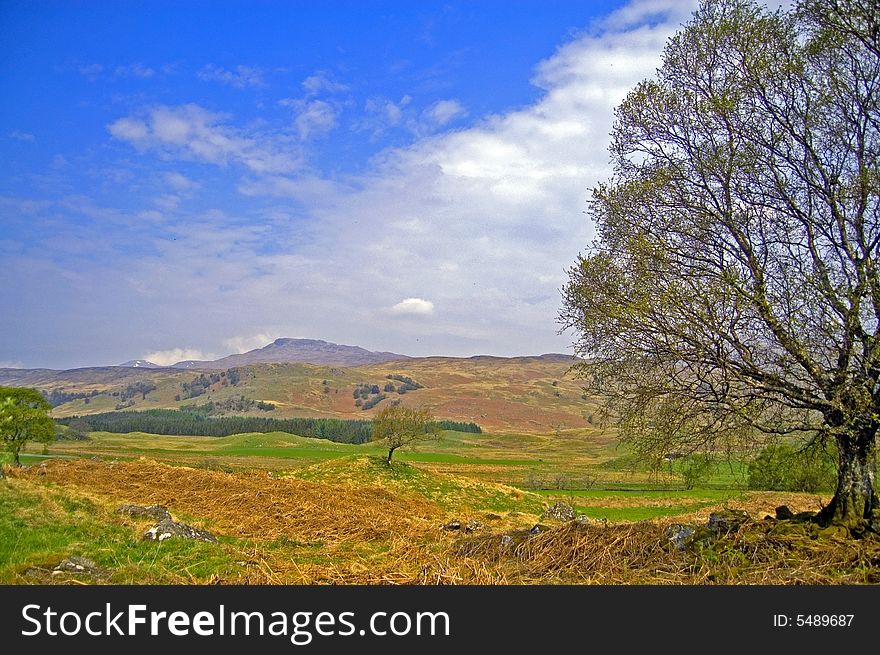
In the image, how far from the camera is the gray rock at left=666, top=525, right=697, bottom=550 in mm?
10609

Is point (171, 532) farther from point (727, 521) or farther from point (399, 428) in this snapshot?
point (399, 428)

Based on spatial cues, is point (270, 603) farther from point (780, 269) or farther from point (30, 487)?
point (30, 487)

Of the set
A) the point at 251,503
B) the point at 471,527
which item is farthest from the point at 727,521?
the point at 251,503

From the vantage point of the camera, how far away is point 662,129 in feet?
41.4

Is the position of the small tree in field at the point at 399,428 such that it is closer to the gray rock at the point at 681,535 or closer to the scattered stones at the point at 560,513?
the scattered stones at the point at 560,513

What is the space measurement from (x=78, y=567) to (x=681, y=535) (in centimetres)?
1124

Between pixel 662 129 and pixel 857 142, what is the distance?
3762mm

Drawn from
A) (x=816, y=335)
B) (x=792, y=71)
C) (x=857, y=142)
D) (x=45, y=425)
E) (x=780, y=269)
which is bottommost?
(x=45, y=425)

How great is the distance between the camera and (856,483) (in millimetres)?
10812

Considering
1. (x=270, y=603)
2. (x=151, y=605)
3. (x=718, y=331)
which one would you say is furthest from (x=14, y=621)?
(x=718, y=331)

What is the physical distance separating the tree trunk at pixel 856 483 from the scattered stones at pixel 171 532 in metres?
14.8

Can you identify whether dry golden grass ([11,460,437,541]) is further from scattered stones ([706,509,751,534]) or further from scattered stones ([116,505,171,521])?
scattered stones ([706,509,751,534])

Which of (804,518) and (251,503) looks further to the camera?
(251,503)

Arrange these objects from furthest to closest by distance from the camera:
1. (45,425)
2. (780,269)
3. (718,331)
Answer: (45,425)
(780,269)
(718,331)
